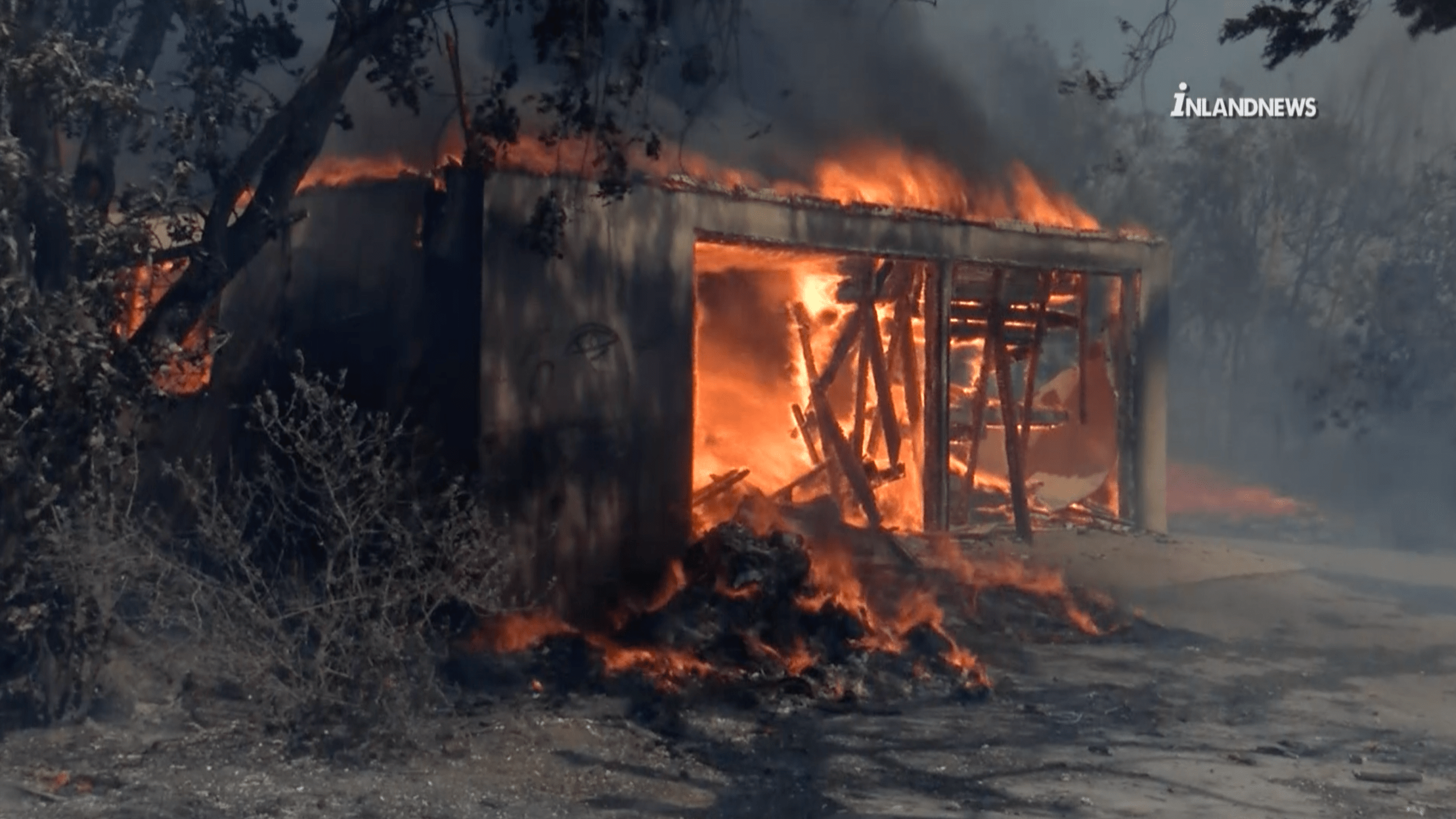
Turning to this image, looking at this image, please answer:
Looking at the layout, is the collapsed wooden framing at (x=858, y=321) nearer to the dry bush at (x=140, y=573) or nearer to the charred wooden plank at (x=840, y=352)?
the charred wooden plank at (x=840, y=352)

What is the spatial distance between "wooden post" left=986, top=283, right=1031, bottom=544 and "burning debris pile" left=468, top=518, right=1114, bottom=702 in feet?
12.5

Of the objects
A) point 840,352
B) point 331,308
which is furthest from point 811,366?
point 331,308

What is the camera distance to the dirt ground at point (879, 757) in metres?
7.08

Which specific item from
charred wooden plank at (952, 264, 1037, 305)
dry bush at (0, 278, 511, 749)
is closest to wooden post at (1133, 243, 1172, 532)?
charred wooden plank at (952, 264, 1037, 305)

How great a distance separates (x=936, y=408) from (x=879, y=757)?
7061mm

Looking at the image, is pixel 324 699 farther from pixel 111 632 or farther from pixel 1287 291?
pixel 1287 291

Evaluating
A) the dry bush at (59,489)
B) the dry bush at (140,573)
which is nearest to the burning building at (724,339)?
the dry bush at (140,573)

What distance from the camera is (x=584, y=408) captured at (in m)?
10.4

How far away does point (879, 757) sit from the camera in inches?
323

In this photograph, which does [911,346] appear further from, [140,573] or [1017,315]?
[140,573]

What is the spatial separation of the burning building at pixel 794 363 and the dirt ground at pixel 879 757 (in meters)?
2.11

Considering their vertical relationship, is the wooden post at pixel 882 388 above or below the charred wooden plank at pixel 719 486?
above

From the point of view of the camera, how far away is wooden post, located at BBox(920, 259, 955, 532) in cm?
1471

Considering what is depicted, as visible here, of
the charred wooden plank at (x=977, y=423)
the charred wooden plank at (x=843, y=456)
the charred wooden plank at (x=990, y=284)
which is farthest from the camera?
the charred wooden plank at (x=977, y=423)
